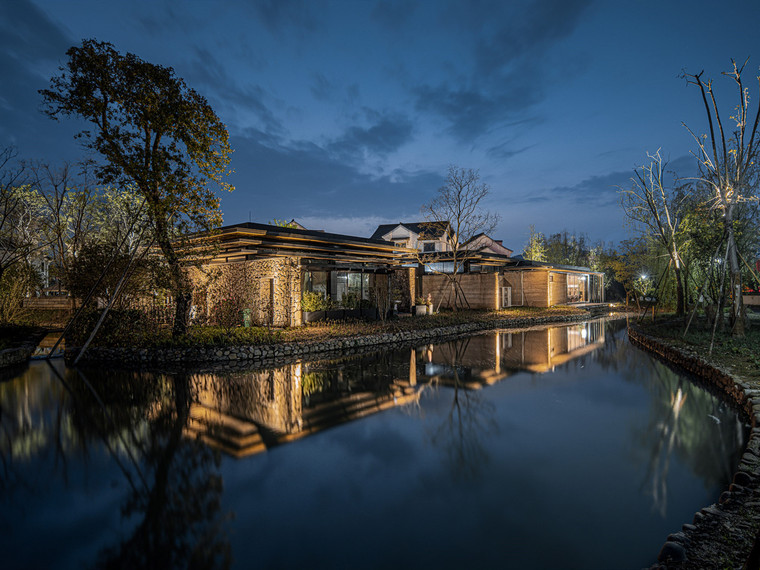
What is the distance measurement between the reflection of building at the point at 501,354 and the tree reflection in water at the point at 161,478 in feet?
17.0

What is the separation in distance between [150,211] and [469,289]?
20075 millimetres

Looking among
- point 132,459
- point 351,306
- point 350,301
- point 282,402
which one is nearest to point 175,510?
point 132,459

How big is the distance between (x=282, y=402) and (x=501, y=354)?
7.36 meters

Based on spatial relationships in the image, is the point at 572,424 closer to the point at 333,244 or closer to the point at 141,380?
the point at 141,380

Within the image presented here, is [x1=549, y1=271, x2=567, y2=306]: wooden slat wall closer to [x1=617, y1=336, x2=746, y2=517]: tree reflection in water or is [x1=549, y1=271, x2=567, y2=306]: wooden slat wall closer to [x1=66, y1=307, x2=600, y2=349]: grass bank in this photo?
[x1=66, y1=307, x2=600, y2=349]: grass bank

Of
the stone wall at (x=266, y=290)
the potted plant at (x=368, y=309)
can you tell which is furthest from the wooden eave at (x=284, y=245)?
the potted plant at (x=368, y=309)

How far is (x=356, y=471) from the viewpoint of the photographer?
4492mm

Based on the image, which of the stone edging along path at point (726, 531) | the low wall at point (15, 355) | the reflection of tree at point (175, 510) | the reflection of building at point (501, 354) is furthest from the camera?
the low wall at point (15, 355)

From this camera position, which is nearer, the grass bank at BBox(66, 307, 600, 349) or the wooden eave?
the grass bank at BBox(66, 307, 600, 349)

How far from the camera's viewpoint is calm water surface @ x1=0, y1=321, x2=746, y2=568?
125 inches

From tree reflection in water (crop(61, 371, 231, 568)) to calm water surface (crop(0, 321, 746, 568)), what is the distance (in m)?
0.02

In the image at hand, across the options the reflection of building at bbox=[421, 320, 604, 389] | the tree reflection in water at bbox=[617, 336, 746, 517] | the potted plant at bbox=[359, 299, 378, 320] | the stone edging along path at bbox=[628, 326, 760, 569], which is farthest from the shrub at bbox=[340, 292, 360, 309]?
the stone edging along path at bbox=[628, 326, 760, 569]

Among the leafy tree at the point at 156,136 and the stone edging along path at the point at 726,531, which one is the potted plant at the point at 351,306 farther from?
the stone edging along path at the point at 726,531

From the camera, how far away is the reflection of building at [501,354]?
9250mm
